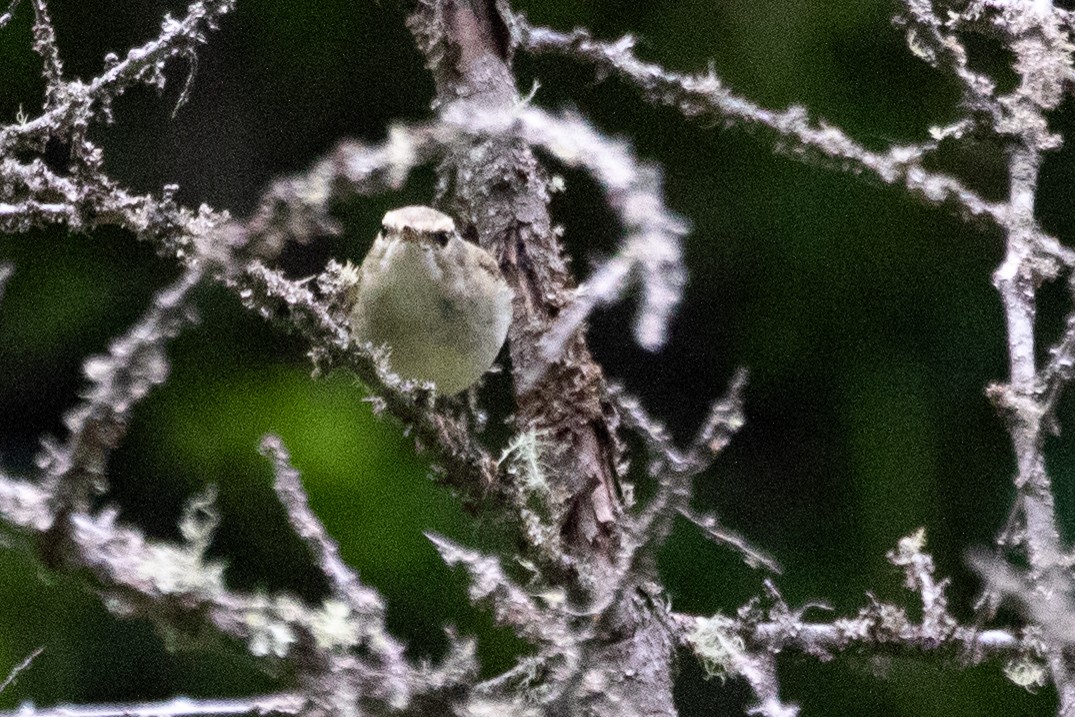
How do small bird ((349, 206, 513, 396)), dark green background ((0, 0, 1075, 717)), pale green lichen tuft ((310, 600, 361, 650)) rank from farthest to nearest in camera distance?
dark green background ((0, 0, 1075, 717)), small bird ((349, 206, 513, 396)), pale green lichen tuft ((310, 600, 361, 650))

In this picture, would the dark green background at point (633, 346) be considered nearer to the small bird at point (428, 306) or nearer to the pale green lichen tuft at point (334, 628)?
the small bird at point (428, 306)

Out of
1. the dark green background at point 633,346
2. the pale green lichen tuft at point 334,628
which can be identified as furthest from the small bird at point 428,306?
the pale green lichen tuft at point 334,628

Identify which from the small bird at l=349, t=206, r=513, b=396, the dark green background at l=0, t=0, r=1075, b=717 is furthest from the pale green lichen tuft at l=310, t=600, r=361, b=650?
the dark green background at l=0, t=0, r=1075, b=717

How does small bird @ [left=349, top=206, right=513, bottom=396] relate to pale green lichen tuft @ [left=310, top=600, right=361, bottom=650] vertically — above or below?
above

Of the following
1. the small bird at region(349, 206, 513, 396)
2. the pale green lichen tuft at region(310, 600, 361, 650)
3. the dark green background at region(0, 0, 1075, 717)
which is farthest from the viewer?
the dark green background at region(0, 0, 1075, 717)

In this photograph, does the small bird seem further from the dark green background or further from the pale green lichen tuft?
the pale green lichen tuft

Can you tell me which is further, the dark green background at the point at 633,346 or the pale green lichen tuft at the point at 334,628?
the dark green background at the point at 633,346

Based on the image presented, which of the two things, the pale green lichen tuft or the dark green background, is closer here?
the pale green lichen tuft
